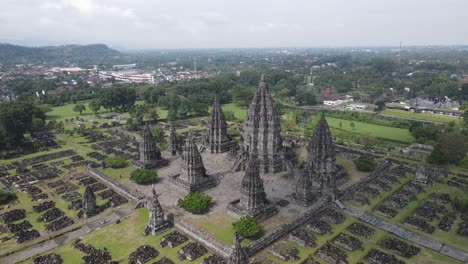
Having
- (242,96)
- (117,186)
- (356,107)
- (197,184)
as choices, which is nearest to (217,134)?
(197,184)

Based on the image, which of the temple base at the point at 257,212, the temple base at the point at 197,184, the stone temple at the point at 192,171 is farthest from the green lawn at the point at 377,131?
the stone temple at the point at 192,171

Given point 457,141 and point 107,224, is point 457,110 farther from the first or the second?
point 107,224

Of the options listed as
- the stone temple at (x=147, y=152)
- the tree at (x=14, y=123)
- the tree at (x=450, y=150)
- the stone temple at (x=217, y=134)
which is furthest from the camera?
the tree at (x=14, y=123)

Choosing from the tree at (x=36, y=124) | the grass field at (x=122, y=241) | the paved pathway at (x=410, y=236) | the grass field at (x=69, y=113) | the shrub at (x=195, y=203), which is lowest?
the paved pathway at (x=410, y=236)

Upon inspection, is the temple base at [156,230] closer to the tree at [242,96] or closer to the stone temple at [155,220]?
the stone temple at [155,220]

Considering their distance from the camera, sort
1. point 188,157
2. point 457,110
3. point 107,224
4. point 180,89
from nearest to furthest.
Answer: point 107,224
point 188,157
point 457,110
point 180,89

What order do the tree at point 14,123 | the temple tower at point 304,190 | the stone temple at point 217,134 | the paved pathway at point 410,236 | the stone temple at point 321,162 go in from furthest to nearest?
the tree at point 14,123 < the stone temple at point 217,134 < the stone temple at point 321,162 < the temple tower at point 304,190 < the paved pathway at point 410,236

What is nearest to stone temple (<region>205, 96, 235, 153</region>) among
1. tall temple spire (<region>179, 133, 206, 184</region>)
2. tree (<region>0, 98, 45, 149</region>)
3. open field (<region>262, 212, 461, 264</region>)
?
tall temple spire (<region>179, 133, 206, 184</region>)

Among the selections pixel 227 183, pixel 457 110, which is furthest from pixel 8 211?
pixel 457 110

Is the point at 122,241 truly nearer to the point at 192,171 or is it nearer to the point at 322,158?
the point at 192,171
